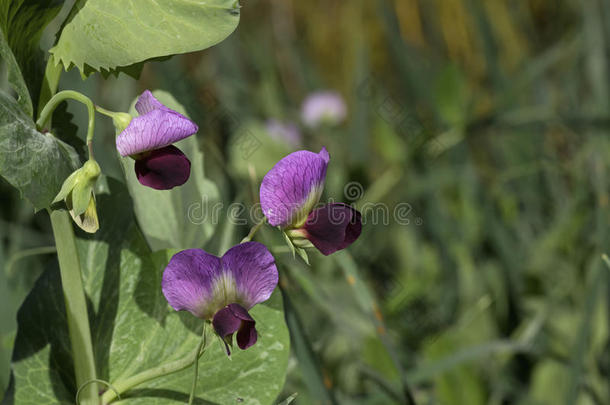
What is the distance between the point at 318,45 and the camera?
11.1 feet

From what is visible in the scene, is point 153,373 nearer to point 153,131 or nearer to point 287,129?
point 153,131

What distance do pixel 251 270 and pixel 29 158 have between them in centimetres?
12

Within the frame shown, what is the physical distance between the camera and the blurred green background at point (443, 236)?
710mm

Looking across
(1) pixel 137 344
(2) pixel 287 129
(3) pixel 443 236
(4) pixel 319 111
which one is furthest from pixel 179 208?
(4) pixel 319 111

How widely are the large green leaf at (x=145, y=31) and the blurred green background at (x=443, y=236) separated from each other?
0.22 meters

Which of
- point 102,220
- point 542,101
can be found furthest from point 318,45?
point 102,220

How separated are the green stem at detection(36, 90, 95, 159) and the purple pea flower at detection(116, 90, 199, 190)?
0.05 ft

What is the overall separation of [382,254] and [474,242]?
220 mm

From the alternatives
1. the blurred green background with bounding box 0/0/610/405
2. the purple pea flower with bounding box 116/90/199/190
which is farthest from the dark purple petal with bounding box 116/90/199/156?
the blurred green background with bounding box 0/0/610/405

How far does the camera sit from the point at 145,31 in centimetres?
31

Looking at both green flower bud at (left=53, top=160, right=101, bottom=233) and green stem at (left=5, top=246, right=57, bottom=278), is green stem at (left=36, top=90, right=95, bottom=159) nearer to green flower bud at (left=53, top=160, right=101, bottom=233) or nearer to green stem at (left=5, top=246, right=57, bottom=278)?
green flower bud at (left=53, top=160, right=101, bottom=233)

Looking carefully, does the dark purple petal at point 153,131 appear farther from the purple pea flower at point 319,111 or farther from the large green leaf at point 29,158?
the purple pea flower at point 319,111

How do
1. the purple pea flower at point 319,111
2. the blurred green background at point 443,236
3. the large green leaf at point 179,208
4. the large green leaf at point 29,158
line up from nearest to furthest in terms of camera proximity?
1. the large green leaf at point 29,158
2. the large green leaf at point 179,208
3. the blurred green background at point 443,236
4. the purple pea flower at point 319,111

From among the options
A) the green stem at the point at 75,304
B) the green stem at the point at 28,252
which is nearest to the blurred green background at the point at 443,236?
the green stem at the point at 28,252
